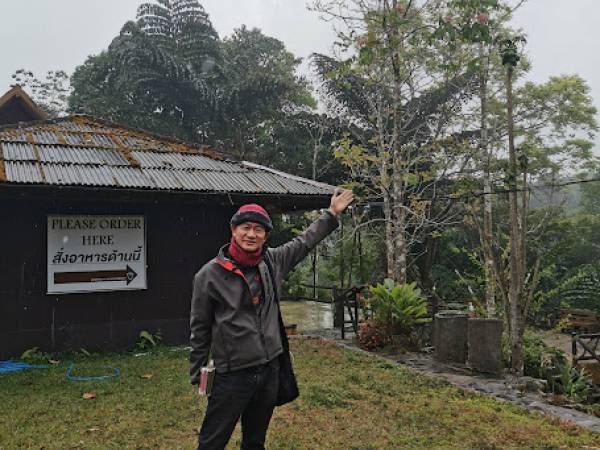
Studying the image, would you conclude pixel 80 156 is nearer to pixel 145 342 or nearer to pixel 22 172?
pixel 22 172

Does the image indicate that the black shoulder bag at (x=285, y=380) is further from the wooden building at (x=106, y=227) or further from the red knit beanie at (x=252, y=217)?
the wooden building at (x=106, y=227)

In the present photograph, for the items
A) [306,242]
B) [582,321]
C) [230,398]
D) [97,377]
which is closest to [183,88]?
[97,377]

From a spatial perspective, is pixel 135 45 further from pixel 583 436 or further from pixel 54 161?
pixel 583 436

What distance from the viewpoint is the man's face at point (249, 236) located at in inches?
125

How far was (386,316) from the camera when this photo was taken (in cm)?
986

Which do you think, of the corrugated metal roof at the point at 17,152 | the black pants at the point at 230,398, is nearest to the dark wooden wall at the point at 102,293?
the corrugated metal roof at the point at 17,152

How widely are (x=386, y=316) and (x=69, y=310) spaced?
19.2 ft

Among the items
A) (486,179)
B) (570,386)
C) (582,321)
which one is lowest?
(582,321)

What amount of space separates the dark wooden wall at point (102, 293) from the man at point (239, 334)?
521 centimetres

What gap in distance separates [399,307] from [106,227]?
18.5 ft

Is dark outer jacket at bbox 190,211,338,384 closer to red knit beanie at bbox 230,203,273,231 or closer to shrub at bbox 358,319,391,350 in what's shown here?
red knit beanie at bbox 230,203,273,231

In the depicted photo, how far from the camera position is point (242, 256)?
3.18 m

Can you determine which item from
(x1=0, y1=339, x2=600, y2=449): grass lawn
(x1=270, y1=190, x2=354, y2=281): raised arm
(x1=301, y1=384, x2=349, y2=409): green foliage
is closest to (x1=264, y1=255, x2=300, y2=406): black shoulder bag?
(x1=270, y1=190, x2=354, y2=281): raised arm

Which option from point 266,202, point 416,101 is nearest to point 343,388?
point 266,202
